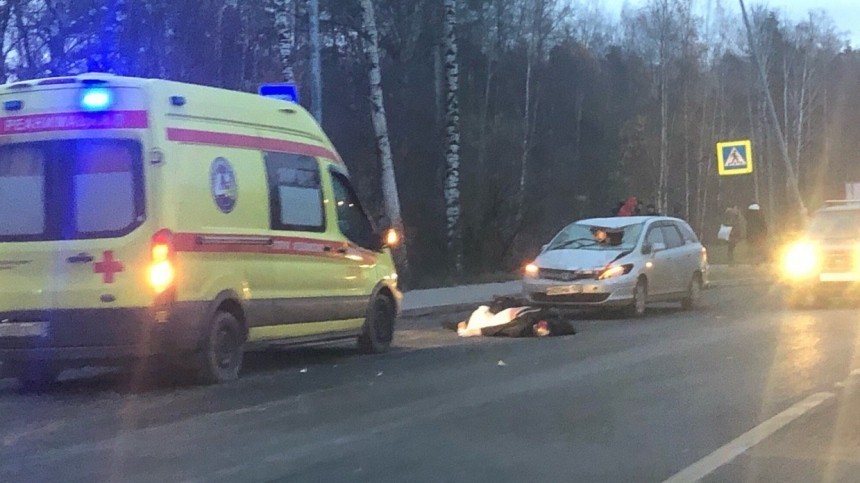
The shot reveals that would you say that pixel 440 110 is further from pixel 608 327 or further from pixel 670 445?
pixel 670 445

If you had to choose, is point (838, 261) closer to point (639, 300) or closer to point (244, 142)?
point (639, 300)

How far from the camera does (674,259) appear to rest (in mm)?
19094

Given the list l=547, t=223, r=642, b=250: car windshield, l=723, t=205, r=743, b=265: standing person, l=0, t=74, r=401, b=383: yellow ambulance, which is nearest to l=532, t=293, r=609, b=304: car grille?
l=547, t=223, r=642, b=250: car windshield

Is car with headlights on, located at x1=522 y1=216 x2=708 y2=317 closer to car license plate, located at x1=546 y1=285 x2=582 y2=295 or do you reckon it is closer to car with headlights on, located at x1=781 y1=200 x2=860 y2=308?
car license plate, located at x1=546 y1=285 x2=582 y2=295

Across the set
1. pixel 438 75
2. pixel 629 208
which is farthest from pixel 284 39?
pixel 438 75

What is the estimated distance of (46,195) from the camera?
10078mm

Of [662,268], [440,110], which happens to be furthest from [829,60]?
[662,268]

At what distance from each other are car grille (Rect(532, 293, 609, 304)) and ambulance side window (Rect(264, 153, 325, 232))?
243 inches

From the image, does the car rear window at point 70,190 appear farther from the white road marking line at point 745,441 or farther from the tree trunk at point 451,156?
the tree trunk at point 451,156

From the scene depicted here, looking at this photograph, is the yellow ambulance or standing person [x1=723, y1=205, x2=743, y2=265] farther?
standing person [x1=723, y1=205, x2=743, y2=265]

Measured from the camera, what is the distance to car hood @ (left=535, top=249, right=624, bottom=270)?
57.8ft

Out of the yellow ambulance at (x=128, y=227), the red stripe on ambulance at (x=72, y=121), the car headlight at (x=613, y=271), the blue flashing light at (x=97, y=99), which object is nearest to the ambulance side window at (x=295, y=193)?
the yellow ambulance at (x=128, y=227)

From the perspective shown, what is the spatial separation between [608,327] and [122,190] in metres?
8.21

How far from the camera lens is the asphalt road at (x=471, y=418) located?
23.1 feet
